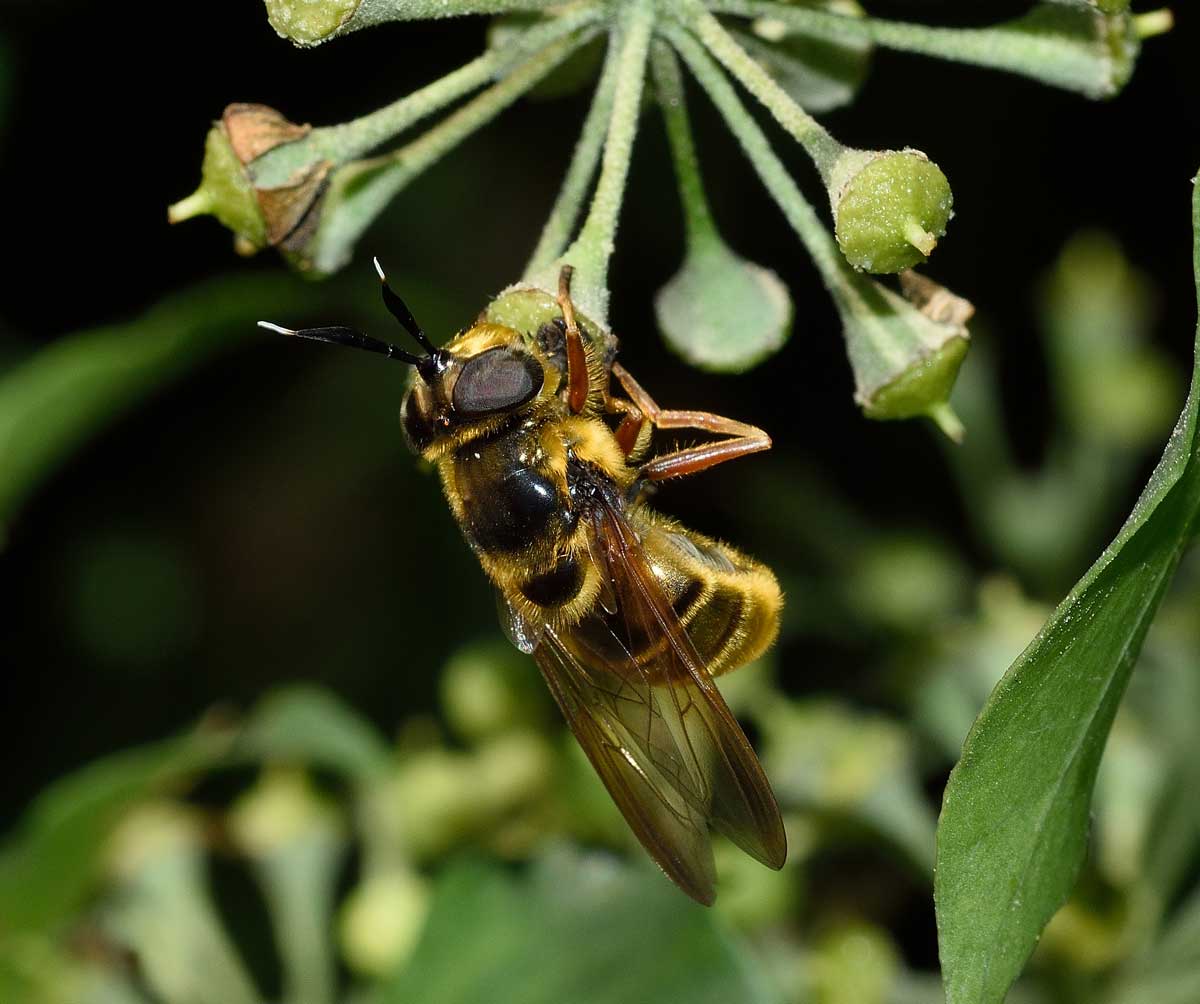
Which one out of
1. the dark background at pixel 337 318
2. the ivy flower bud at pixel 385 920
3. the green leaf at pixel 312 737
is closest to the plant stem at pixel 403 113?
the dark background at pixel 337 318

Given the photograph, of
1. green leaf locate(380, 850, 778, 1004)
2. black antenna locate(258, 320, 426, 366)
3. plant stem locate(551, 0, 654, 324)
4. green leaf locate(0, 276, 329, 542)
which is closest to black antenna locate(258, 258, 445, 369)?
black antenna locate(258, 320, 426, 366)

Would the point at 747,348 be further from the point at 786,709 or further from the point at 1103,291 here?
the point at 1103,291

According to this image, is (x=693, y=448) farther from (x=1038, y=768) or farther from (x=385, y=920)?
(x=385, y=920)

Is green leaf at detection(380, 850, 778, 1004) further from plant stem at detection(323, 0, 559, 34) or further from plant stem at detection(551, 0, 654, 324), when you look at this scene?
plant stem at detection(323, 0, 559, 34)

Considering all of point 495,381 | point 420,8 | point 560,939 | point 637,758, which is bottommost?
point 560,939

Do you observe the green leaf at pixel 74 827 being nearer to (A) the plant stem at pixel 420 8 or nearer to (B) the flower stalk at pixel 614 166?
(B) the flower stalk at pixel 614 166

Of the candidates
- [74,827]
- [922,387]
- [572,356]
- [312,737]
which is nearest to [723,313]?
[572,356]

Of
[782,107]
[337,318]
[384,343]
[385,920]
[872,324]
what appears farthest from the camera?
[337,318]
